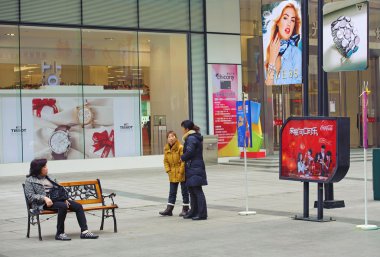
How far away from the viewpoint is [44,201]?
1066 cm

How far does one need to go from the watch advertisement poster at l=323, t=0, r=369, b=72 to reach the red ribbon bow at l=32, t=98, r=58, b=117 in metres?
13.8

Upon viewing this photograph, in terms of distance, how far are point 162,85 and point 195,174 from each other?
576 inches

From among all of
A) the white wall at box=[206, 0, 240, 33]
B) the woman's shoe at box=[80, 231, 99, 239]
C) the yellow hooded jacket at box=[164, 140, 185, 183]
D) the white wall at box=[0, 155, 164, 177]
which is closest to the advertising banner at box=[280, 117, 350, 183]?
the yellow hooded jacket at box=[164, 140, 185, 183]

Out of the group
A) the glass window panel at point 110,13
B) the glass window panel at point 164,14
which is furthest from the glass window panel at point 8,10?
the glass window panel at point 164,14

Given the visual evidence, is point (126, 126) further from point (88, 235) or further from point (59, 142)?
point (88, 235)

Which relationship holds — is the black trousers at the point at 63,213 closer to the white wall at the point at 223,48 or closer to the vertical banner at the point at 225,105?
the vertical banner at the point at 225,105

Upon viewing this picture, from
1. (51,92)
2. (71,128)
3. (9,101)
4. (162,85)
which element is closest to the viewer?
(9,101)

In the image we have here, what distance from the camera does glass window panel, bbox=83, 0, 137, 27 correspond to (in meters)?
25.4

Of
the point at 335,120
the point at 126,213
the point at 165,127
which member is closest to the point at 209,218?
the point at 126,213

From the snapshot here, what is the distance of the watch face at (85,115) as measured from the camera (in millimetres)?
25125

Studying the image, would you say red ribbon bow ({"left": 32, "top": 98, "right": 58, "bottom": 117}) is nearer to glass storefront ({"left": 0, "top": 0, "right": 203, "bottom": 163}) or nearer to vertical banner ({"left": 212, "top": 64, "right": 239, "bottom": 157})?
glass storefront ({"left": 0, "top": 0, "right": 203, "bottom": 163})

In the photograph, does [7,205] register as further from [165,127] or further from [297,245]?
[165,127]

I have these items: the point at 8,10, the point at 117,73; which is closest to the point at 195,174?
the point at 8,10

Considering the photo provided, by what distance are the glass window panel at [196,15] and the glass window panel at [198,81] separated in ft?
1.13
